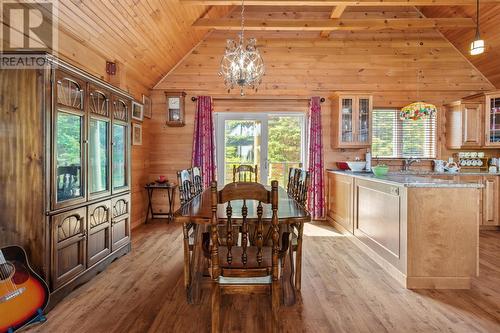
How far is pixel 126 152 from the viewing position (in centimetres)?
350

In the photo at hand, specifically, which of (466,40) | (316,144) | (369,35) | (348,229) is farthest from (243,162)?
(466,40)

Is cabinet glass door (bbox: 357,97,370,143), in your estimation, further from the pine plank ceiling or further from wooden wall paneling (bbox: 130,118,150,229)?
wooden wall paneling (bbox: 130,118,150,229)

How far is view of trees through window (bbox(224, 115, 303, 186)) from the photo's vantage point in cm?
544

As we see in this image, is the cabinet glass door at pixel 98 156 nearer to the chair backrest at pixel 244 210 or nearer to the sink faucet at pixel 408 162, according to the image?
the chair backrest at pixel 244 210

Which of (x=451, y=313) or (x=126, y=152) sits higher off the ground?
(x=126, y=152)

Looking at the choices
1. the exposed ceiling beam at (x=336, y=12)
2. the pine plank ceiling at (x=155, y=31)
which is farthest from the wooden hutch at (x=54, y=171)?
the exposed ceiling beam at (x=336, y=12)

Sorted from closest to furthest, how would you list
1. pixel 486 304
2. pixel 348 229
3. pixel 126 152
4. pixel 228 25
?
pixel 486 304 < pixel 126 152 < pixel 348 229 < pixel 228 25

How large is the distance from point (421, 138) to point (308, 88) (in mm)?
2285

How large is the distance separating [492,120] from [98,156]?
5.89 m

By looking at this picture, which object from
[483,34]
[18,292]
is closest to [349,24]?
[483,34]

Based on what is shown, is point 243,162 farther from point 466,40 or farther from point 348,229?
point 466,40

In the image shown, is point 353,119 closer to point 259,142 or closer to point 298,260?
point 259,142

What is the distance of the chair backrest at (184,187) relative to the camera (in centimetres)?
247

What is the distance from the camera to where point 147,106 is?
5.11 metres
